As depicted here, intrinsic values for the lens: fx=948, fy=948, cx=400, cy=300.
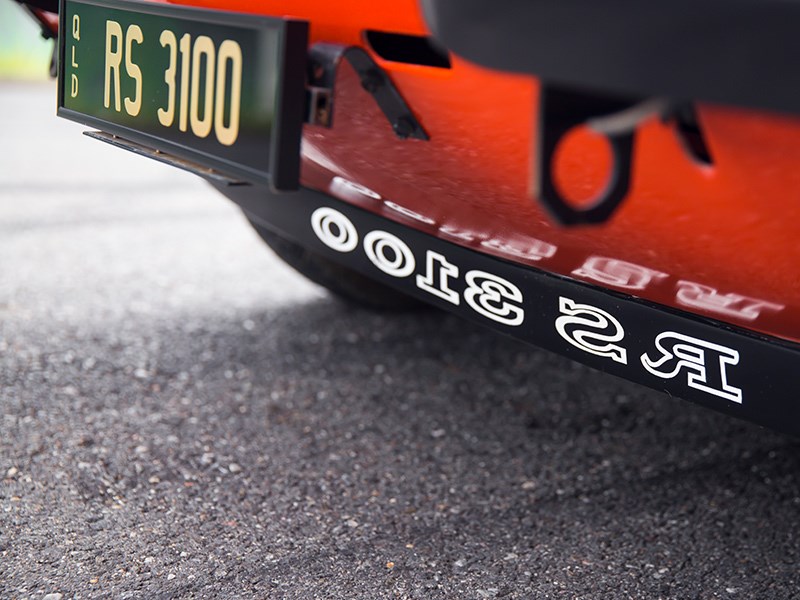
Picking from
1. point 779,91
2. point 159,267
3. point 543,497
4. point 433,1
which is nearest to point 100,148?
point 159,267

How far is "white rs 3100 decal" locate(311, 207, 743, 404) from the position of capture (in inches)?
49.7

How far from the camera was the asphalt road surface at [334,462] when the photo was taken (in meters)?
1.49

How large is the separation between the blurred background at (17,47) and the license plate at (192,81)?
602 centimetres

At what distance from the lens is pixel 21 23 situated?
289 inches

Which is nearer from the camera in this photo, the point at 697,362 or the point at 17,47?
the point at 697,362

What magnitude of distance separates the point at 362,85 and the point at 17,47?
6805 millimetres

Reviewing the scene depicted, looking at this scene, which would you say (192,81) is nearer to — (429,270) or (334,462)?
(429,270)

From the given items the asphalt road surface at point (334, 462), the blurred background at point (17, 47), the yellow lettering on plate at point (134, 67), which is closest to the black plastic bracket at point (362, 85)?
the yellow lettering on plate at point (134, 67)

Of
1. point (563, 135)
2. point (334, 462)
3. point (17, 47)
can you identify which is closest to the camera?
point (563, 135)

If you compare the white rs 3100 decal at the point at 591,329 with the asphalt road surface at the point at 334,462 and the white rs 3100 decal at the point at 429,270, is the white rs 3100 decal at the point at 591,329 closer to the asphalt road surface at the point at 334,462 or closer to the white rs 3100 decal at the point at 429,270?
the white rs 3100 decal at the point at 429,270

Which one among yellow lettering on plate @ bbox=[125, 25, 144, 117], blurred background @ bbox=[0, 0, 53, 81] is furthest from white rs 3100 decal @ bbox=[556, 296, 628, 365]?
blurred background @ bbox=[0, 0, 53, 81]

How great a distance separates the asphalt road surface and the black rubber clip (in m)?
0.74

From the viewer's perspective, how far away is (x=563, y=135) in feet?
3.03

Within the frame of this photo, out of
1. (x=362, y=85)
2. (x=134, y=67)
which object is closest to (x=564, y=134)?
(x=362, y=85)
